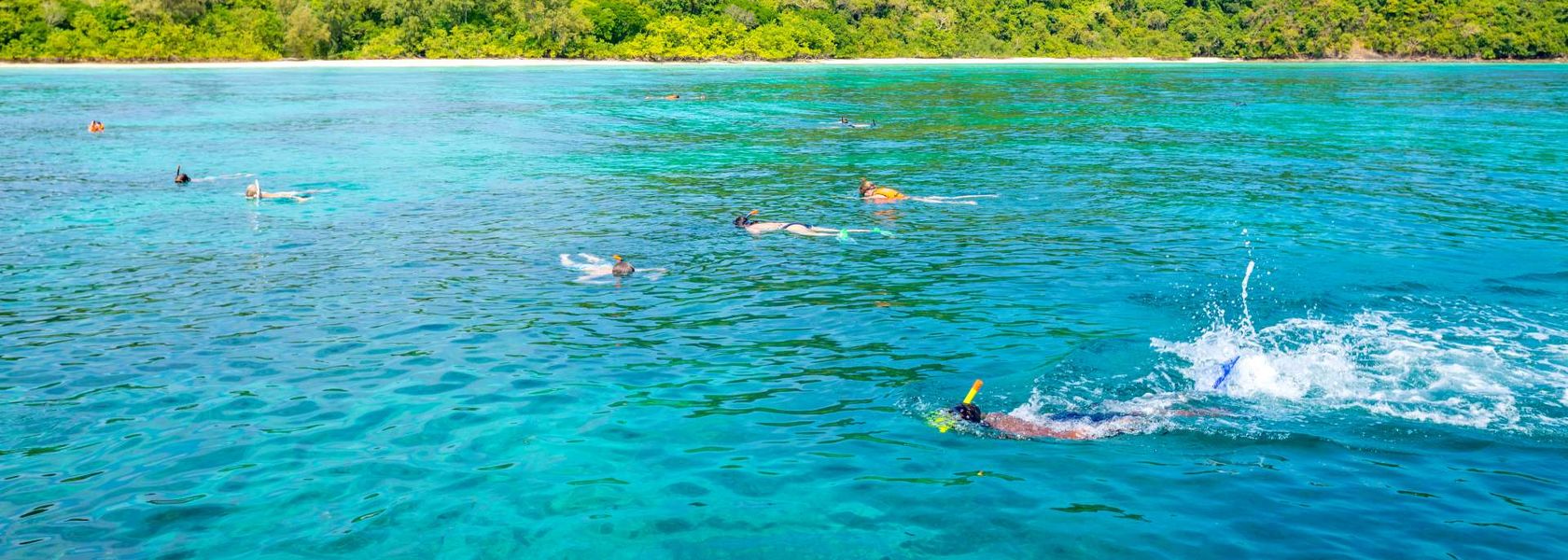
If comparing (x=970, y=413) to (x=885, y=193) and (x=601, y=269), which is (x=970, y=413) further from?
(x=885, y=193)

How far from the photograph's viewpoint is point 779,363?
14859 mm

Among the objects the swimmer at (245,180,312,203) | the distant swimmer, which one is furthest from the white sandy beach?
the distant swimmer

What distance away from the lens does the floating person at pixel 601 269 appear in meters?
20.0

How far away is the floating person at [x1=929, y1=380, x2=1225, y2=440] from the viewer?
1229 centimetres

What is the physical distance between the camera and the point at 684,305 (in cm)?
1800

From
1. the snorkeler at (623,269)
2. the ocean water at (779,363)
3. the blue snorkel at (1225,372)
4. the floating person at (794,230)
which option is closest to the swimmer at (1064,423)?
the ocean water at (779,363)

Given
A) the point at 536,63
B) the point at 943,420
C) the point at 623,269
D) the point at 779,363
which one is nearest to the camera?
the point at 943,420

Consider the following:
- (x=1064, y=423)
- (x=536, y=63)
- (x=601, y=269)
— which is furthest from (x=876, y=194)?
(x=536, y=63)

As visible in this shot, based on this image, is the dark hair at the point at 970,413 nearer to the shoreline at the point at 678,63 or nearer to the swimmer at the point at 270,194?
the swimmer at the point at 270,194

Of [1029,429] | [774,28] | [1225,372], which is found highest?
[774,28]

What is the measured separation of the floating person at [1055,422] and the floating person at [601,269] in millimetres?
8663

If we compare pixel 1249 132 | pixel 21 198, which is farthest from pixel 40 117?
pixel 1249 132

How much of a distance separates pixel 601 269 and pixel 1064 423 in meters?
10.4

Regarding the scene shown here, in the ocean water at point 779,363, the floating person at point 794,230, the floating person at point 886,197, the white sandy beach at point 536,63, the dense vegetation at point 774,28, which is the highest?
the dense vegetation at point 774,28
